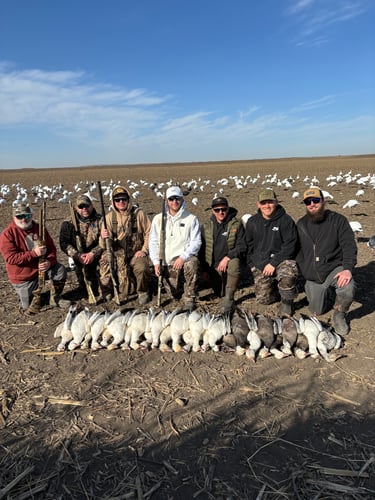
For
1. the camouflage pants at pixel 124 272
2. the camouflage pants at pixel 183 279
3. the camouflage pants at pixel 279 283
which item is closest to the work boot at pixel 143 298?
the camouflage pants at pixel 124 272

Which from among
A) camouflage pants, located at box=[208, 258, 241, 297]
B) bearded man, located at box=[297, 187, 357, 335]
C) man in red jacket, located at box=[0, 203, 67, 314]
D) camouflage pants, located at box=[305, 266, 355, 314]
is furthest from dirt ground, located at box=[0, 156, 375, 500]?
camouflage pants, located at box=[208, 258, 241, 297]

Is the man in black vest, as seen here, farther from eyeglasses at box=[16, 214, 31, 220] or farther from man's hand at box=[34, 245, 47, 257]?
eyeglasses at box=[16, 214, 31, 220]

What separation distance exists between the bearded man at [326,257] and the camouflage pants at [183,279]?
5.59 feet

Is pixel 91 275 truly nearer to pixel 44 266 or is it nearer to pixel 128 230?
pixel 44 266

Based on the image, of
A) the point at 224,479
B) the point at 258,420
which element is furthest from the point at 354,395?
the point at 224,479

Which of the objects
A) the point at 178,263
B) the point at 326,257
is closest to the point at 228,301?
the point at 178,263

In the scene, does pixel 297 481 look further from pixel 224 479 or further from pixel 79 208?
pixel 79 208

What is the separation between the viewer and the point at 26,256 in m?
5.84

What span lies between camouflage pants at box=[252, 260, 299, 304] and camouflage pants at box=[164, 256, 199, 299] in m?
1.02

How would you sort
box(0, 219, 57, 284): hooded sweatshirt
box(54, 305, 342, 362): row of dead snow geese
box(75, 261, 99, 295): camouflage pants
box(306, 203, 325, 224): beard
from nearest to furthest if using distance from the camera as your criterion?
box(54, 305, 342, 362): row of dead snow geese, box(306, 203, 325, 224): beard, box(0, 219, 57, 284): hooded sweatshirt, box(75, 261, 99, 295): camouflage pants

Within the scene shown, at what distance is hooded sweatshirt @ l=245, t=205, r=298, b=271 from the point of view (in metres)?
5.57

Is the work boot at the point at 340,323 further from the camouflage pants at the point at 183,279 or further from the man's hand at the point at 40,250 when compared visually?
the man's hand at the point at 40,250

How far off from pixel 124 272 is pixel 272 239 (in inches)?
105

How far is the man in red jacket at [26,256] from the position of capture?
18.9ft
